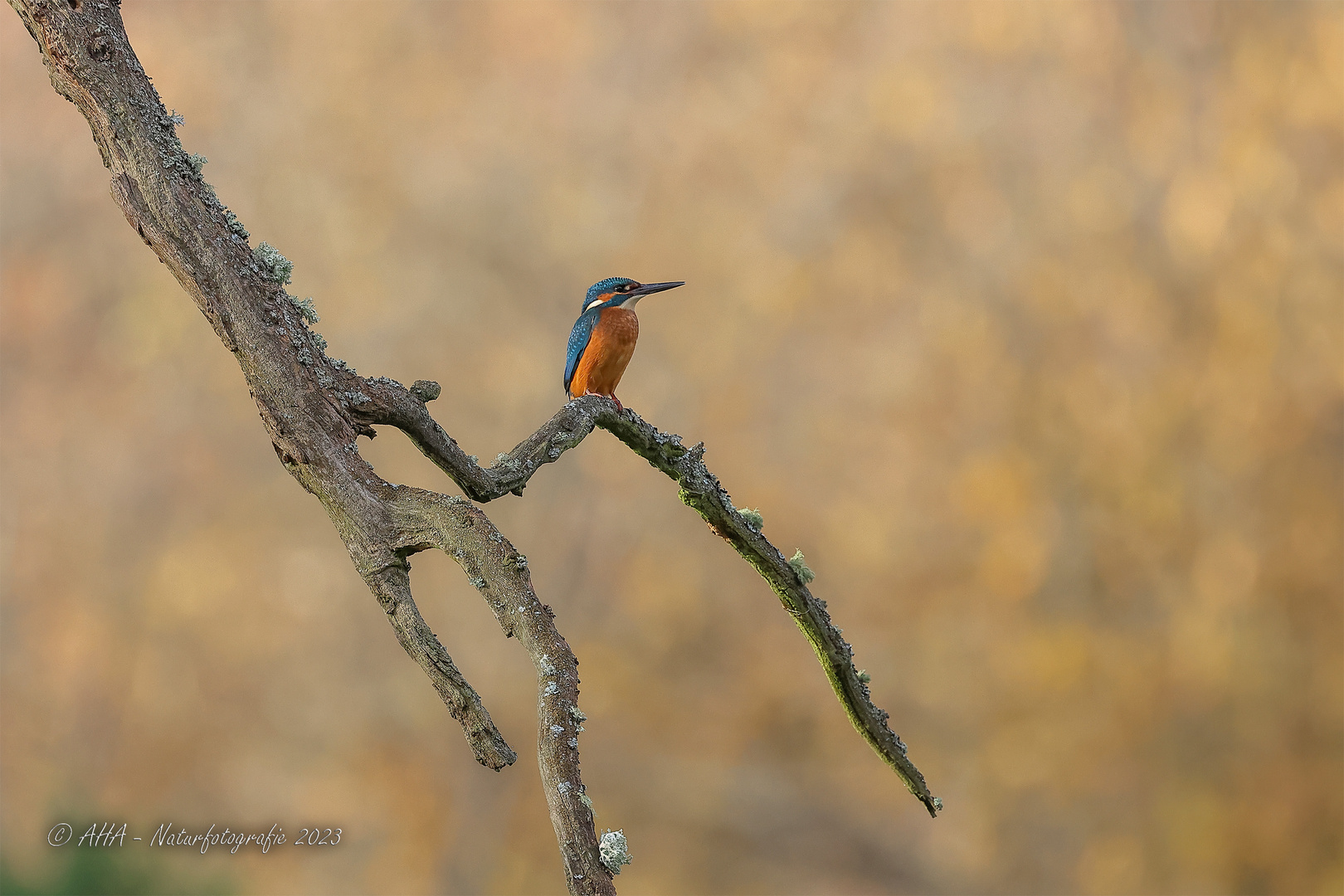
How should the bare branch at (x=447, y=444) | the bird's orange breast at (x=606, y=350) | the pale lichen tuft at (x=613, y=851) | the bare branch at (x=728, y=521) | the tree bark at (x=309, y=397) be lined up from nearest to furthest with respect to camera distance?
1. the pale lichen tuft at (x=613, y=851)
2. the tree bark at (x=309, y=397)
3. the bare branch at (x=447, y=444)
4. the bare branch at (x=728, y=521)
5. the bird's orange breast at (x=606, y=350)

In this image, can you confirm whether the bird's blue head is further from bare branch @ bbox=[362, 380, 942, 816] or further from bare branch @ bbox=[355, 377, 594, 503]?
bare branch @ bbox=[355, 377, 594, 503]

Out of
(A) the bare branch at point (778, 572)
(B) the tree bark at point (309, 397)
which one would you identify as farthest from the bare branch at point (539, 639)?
(A) the bare branch at point (778, 572)

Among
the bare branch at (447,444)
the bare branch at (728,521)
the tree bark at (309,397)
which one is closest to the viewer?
the tree bark at (309,397)

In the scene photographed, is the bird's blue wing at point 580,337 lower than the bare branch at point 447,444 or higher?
higher

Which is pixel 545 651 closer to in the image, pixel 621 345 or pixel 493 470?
pixel 493 470

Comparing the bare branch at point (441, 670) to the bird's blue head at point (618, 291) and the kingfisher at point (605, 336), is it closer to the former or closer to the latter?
the kingfisher at point (605, 336)

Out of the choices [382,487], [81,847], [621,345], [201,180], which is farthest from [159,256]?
[81,847]

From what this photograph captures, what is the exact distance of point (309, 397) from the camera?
1409 mm

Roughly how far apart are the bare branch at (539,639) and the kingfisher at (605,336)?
133 cm

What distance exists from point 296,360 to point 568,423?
1.41 ft

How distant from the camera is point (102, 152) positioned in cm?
146

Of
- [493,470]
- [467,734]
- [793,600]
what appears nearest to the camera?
[467,734]

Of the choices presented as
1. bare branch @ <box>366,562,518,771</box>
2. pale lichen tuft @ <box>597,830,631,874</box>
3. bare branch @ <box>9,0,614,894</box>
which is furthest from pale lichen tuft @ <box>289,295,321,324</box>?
pale lichen tuft @ <box>597,830,631,874</box>

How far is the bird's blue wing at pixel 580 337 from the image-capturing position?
270 cm
